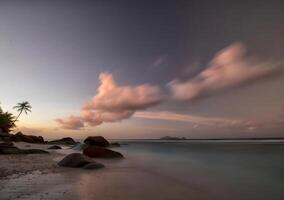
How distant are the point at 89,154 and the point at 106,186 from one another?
50.1ft

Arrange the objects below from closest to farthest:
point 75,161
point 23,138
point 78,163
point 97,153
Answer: point 78,163
point 75,161
point 97,153
point 23,138

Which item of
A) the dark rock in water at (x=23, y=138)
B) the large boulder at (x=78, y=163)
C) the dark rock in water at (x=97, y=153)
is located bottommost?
the large boulder at (x=78, y=163)

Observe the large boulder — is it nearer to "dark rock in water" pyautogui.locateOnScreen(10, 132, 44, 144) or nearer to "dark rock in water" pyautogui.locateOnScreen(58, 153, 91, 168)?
"dark rock in water" pyautogui.locateOnScreen(58, 153, 91, 168)

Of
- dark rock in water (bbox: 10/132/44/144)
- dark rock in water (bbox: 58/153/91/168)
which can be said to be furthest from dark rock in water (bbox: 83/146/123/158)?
dark rock in water (bbox: 10/132/44/144)

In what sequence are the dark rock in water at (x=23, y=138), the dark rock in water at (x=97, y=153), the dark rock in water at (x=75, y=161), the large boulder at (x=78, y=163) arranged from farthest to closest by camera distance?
the dark rock in water at (x=23, y=138) → the dark rock in water at (x=97, y=153) → the dark rock in water at (x=75, y=161) → the large boulder at (x=78, y=163)

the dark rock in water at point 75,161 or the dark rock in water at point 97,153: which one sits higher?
the dark rock in water at point 97,153

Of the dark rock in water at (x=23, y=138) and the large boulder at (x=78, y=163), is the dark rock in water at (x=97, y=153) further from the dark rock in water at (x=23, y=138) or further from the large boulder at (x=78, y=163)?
the dark rock in water at (x=23, y=138)

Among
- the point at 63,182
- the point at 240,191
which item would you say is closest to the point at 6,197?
the point at 63,182

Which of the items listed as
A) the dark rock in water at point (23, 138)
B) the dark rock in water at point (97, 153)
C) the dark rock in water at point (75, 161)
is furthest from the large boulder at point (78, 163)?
the dark rock in water at point (23, 138)

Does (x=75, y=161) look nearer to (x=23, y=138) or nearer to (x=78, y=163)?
(x=78, y=163)

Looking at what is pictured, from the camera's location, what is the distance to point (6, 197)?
808 cm

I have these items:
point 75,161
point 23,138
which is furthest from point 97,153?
point 23,138

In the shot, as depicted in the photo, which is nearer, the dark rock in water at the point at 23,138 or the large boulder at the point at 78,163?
the large boulder at the point at 78,163

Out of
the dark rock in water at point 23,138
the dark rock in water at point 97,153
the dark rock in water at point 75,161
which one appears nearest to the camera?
the dark rock in water at point 75,161
